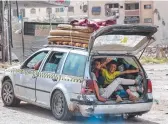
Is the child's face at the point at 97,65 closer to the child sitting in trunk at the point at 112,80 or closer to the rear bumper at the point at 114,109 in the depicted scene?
the child sitting in trunk at the point at 112,80

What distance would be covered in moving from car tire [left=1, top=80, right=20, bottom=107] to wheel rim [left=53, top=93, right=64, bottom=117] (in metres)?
1.80

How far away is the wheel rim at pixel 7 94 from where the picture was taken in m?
11.3

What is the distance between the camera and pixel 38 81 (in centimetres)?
1027

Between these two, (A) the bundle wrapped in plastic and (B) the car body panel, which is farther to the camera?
(A) the bundle wrapped in plastic

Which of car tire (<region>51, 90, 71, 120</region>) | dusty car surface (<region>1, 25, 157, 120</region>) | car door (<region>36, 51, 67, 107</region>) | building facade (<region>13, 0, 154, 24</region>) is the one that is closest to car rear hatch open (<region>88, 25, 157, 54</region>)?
dusty car surface (<region>1, 25, 157, 120</region>)

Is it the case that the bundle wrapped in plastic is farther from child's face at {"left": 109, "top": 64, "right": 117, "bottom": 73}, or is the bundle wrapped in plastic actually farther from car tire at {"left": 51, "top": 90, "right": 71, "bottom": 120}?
car tire at {"left": 51, "top": 90, "right": 71, "bottom": 120}

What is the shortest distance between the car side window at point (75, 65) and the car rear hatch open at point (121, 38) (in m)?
0.31

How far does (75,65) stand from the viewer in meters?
9.59

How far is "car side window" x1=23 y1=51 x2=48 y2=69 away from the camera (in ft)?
35.0

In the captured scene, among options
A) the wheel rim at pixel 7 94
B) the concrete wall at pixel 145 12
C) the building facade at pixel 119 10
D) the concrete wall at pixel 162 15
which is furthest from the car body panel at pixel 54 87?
the concrete wall at pixel 145 12

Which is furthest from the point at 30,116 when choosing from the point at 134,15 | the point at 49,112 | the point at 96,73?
the point at 134,15

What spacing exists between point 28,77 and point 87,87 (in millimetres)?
2052

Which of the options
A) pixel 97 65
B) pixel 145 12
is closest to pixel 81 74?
pixel 97 65

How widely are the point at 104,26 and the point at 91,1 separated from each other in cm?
8140
